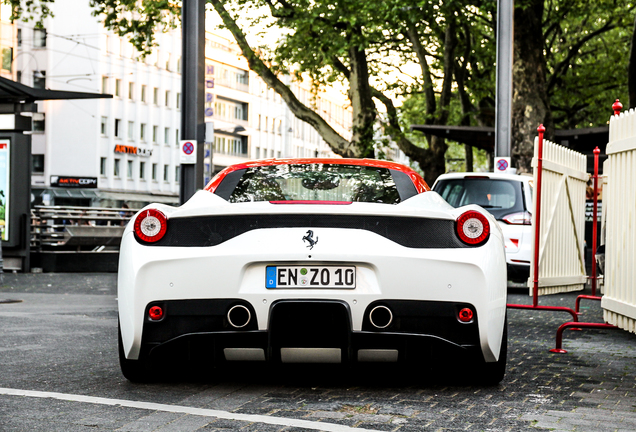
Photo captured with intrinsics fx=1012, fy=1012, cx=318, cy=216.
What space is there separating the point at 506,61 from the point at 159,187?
195 ft

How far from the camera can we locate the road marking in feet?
13.8

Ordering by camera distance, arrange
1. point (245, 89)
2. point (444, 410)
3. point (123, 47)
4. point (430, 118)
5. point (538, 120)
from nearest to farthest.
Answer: point (444, 410) < point (538, 120) < point (430, 118) < point (123, 47) < point (245, 89)

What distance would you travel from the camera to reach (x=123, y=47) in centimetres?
6881

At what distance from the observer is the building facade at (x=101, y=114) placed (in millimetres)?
62844

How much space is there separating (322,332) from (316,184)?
43.8 inches

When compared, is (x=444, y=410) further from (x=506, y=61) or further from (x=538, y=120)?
(x=538, y=120)

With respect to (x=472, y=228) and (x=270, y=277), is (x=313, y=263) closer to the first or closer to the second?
(x=270, y=277)

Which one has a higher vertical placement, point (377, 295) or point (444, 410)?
point (377, 295)

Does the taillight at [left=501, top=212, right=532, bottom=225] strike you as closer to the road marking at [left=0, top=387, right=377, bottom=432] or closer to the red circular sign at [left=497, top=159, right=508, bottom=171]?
the red circular sign at [left=497, top=159, right=508, bottom=171]

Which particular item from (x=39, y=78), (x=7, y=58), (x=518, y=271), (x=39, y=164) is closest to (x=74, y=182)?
(x=39, y=164)

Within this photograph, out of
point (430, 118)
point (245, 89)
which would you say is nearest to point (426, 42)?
point (430, 118)

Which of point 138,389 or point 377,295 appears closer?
point 377,295

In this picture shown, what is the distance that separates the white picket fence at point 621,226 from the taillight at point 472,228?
171cm

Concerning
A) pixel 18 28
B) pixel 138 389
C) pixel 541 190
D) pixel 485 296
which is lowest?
pixel 138 389
